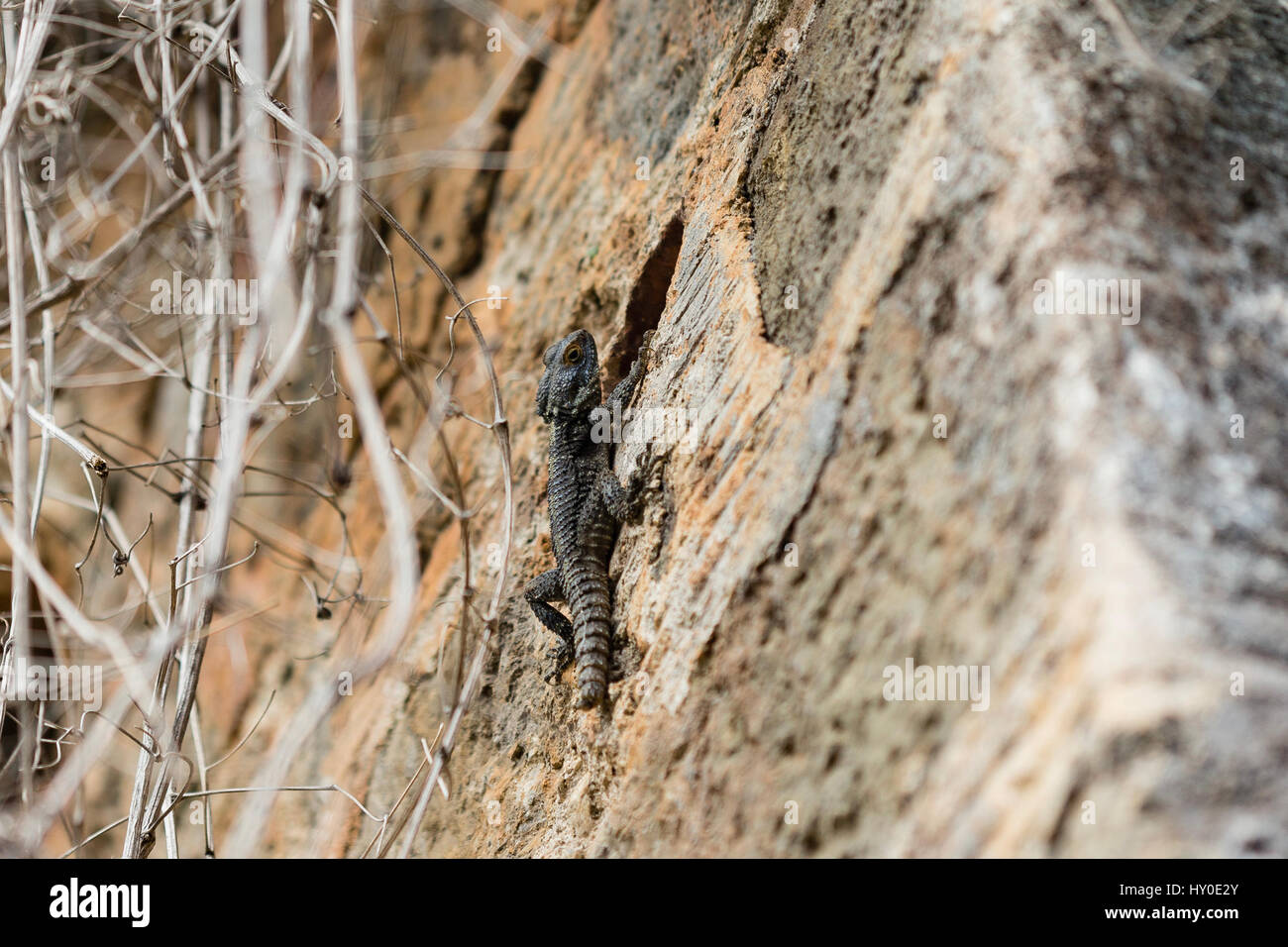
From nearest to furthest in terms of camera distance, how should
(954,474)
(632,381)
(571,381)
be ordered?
(954,474), (632,381), (571,381)

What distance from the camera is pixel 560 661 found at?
148 inches

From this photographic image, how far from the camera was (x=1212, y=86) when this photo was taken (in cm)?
264

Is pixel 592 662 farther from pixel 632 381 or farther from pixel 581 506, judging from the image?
pixel 632 381

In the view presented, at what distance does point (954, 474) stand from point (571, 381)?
7.64ft

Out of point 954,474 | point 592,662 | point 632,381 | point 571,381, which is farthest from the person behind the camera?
point 571,381

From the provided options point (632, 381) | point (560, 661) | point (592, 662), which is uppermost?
point (632, 381)

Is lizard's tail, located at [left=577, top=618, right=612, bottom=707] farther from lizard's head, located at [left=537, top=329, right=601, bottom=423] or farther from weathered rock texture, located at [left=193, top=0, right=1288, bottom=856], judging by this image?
lizard's head, located at [left=537, top=329, right=601, bottom=423]

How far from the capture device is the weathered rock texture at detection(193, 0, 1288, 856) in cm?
186

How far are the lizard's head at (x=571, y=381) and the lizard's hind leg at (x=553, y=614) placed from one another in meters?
0.78

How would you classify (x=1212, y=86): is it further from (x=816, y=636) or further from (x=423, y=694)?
(x=423, y=694)

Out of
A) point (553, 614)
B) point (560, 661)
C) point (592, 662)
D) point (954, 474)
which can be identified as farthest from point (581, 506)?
point (954, 474)

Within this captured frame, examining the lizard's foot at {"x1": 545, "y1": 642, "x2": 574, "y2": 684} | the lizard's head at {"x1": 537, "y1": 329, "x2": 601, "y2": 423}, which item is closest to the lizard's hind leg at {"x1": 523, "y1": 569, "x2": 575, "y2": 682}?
the lizard's foot at {"x1": 545, "y1": 642, "x2": 574, "y2": 684}
